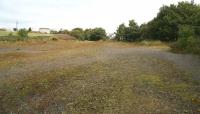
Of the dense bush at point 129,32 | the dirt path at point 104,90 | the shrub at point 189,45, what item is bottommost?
the dirt path at point 104,90

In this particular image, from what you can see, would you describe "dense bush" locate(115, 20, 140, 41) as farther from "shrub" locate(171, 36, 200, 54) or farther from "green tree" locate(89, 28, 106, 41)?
"shrub" locate(171, 36, 200, 54)

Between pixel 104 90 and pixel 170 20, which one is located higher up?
pixel 170 20

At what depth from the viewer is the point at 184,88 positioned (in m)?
11.8

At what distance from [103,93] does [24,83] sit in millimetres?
3905

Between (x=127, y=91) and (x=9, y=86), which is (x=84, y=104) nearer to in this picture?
(x=127, y=91)

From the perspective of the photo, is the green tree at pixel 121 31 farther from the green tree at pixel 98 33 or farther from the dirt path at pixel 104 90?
the dirt path at pixel 104 90

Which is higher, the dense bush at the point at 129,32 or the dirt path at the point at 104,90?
the dense bush at the point at 129,32

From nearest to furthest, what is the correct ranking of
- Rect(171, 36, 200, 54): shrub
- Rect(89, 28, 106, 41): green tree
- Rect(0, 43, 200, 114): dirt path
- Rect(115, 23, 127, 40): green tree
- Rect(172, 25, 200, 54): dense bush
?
Rect(0, 43, 200, 114): dirt path
Rect(171, 36, 200, 54): shrub
Rect(172, 25, 200, 54): dense bush
Rect(115, 23, 127, 40): green tree
Rect(89, 28, 106, 41): green tree

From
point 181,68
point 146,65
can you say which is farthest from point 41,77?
point 181,68

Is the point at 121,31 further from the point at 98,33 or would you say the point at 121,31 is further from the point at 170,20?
the point at 170,20

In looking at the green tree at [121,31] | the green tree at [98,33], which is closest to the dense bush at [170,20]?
the green tree at [121,31]

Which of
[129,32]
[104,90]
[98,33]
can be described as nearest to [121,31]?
[129,32]

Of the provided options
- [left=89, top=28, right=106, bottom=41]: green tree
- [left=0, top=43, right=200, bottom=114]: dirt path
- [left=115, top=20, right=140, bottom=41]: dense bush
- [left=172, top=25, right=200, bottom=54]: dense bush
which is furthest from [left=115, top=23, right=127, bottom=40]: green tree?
[left=0, top=43, right=200, bottom=114]: dirt path

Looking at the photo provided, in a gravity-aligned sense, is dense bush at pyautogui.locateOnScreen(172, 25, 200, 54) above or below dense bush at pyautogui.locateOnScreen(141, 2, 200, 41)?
below
